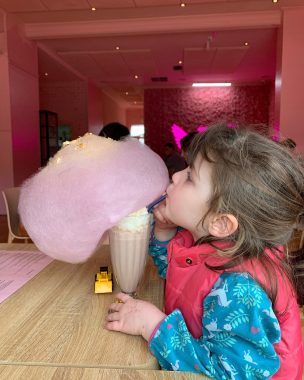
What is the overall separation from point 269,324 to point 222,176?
0.23 metres

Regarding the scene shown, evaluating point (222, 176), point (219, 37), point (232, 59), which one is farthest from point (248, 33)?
point (222, 176)

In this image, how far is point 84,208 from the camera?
57 centimetres

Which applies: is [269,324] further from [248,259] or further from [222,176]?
[222,176]

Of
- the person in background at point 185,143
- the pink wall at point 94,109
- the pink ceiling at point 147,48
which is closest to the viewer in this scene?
the person in background at point 185,143

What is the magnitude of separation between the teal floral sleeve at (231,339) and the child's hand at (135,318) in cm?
3

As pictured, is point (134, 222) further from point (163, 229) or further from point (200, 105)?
point (200, 105)

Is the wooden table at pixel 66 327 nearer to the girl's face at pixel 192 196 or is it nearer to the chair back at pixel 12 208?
the girl's face at pixel 192 196

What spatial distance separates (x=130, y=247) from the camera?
25.3 inches

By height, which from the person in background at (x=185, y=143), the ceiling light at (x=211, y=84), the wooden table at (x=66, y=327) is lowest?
the wooden table at (x=66, y=327)

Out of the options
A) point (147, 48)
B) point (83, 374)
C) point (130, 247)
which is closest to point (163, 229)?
point (130, 247)

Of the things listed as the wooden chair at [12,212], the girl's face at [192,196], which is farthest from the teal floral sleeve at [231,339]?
the wooden chair at [12,212]

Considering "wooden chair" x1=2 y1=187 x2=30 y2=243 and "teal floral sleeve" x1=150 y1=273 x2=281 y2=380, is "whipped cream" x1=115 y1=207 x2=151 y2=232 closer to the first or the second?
"teal floral sleeve" x1=150 y1=273 x2=281 y2=380

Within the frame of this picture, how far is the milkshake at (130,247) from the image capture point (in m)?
0.63

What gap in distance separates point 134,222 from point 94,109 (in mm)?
7787
